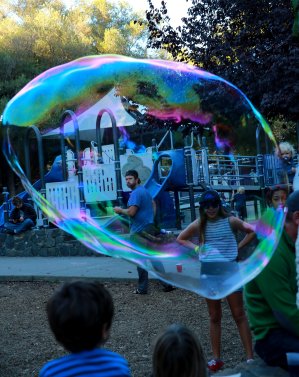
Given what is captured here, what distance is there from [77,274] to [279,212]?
5.67 meters

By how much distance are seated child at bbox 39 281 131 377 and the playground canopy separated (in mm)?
2558

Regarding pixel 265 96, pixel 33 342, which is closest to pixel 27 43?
pixel 265 96

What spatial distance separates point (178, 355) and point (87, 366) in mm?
327

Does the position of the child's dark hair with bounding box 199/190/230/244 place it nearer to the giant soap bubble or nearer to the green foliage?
the giant soap bubble

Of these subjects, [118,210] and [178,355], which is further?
[118,210]

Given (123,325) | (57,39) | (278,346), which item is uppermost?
(57,39)

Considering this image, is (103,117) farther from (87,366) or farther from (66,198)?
(87,366)

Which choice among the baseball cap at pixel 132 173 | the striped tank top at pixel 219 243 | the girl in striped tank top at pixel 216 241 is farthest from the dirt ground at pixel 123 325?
the baseball cap at pixel 132 173

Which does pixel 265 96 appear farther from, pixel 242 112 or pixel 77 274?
pixel 242 112

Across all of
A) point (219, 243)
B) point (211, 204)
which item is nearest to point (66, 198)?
point (211, 204)

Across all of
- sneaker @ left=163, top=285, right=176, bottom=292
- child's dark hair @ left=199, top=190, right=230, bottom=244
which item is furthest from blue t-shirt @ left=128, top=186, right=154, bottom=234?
sneaker @ left=163, top=285, right=176, bottom=292

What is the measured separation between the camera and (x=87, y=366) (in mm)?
2350

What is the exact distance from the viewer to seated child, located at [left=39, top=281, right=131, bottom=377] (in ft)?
7.56

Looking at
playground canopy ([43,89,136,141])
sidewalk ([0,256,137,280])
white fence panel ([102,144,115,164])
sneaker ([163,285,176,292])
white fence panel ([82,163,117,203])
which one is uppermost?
→ playground canopy ([43,89,136,141])
